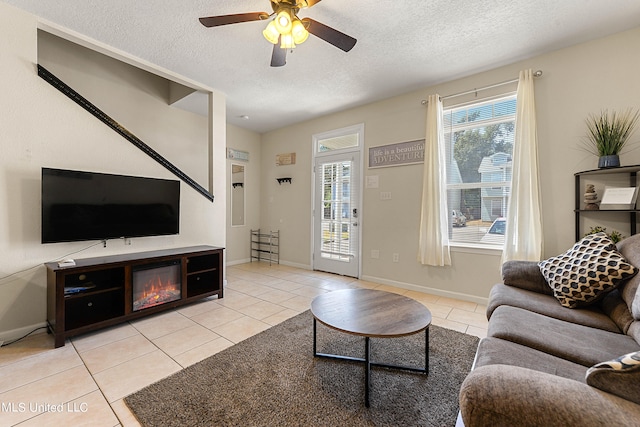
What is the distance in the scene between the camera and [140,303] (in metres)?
2.61

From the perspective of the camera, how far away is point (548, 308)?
1756mm

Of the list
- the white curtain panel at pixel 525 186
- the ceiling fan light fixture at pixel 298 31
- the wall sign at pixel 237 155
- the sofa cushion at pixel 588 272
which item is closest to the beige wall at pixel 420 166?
the white curtain panel at pixel 525 186

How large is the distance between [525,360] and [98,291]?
305cm

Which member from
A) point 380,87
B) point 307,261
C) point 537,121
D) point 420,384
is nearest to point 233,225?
point 307,261

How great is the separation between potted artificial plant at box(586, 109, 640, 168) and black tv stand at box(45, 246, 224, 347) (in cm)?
397

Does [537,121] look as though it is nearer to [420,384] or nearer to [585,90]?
[585,90]

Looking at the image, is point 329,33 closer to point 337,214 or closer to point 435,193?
point 435,193

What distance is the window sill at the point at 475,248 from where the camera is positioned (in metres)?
3.04

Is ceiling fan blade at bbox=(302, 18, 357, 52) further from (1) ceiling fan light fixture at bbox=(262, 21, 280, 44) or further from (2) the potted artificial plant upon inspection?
(2) the potted artificial plant

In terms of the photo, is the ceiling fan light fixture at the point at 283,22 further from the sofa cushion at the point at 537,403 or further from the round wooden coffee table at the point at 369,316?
the sofa cushion at the point at 537,403

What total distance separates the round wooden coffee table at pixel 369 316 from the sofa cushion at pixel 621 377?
0.75 metres

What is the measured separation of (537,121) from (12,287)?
16.6ft

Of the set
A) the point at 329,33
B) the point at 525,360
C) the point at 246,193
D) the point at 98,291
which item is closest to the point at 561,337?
the point at 525,360

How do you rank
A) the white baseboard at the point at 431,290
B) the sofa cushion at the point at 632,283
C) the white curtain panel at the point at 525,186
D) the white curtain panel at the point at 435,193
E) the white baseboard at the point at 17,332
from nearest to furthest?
1. the sofa cushion at the point at 632,283
2. the white baseboard at the point at 17,332
3. the white curtain panel at the point at 525,186
4. the white baseboard at the point at 431,290
5. the white curtain panel at the point at 435,193
